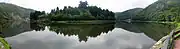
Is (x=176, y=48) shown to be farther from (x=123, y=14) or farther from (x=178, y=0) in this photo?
(x=123, y=14)

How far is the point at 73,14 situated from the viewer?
104312mm

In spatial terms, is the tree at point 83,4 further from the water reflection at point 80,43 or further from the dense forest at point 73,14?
the water reflection at point 80,43

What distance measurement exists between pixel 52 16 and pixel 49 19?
1.90m

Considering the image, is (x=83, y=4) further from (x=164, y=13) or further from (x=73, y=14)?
(x=164, y=13)

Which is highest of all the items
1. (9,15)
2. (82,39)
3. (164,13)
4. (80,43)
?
(164,13)

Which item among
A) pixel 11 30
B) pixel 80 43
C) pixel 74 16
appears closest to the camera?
pixel 80 43

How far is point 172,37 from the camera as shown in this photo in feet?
12.0

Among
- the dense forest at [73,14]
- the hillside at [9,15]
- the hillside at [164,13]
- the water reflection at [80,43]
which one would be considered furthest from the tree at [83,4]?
the water reflection at [80,43]

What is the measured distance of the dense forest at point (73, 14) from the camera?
9625 centimetres

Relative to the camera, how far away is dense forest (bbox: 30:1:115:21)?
316 ft

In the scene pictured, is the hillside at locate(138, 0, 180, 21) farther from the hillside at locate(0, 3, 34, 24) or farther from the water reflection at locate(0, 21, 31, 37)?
the hillside at locate(0, 3, 34, 24)

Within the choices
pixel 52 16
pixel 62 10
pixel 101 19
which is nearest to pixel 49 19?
pixel 52 16

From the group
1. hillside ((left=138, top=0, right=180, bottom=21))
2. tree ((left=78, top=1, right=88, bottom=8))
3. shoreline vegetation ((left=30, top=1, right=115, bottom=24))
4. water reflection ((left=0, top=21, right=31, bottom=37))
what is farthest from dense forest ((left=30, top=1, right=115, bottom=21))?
water reflection ((left=0, top=21, right=31, bottom=37))

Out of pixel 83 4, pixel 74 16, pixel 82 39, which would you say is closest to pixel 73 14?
pixel 74 16
